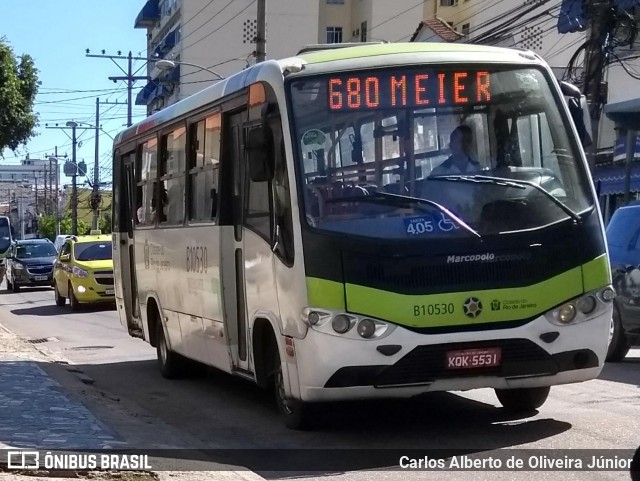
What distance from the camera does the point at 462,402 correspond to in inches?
434

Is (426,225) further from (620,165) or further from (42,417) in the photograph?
(620,165)

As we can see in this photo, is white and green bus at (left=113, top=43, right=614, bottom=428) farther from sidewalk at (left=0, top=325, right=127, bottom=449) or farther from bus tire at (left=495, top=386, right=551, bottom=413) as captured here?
sidewalk at (left=0, top=325, right=127, bottom=449)

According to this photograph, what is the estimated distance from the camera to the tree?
2208cm

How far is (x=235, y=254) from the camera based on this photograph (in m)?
10.7

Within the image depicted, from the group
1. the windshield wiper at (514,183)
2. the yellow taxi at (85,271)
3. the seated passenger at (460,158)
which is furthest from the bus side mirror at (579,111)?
the yellow taxi at (85,271)

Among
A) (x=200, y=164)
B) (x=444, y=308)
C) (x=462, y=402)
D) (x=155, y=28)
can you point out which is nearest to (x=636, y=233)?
(x=462, y=402)

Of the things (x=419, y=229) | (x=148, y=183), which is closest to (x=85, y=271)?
(x=148, y=183)

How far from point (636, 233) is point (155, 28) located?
267 ft

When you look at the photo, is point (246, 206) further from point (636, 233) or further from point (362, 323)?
point (636, 233)

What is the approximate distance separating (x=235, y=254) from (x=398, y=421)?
6.94 feet

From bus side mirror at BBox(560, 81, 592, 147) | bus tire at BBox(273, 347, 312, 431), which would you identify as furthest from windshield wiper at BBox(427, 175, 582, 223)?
bus tire at BBox(273, 347, 312, 431)

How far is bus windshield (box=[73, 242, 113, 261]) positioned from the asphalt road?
48.7 ft

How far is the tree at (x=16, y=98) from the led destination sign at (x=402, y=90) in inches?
563

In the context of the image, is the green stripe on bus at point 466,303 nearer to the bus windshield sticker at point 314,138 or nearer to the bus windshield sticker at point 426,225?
the bus windshield sticker at point 426,225
